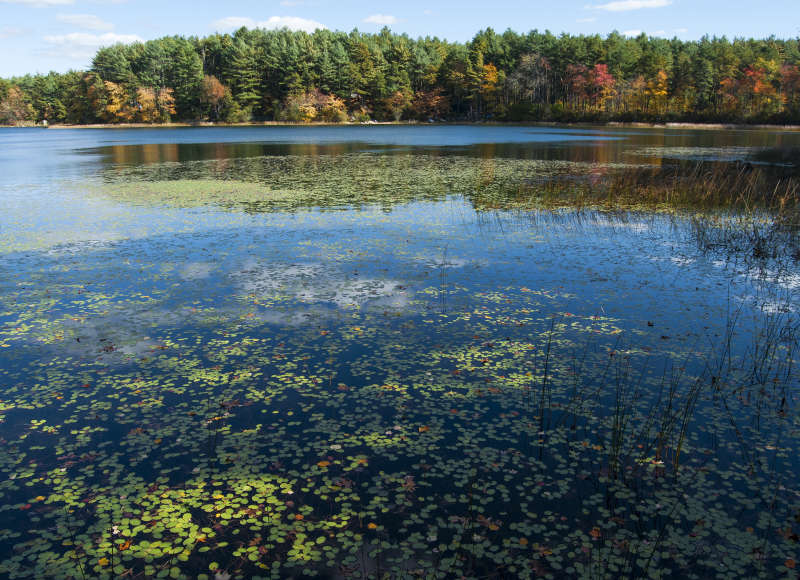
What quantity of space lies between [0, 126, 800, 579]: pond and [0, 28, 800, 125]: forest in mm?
86095

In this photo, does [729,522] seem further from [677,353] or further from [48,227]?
[48,227]

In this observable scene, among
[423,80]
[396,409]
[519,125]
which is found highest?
[423,80]

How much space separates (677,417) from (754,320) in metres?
3.51

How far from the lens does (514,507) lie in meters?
4.25

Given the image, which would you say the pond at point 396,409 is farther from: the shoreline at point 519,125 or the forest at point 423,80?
the forest at point 423,80

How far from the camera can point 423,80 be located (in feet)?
376

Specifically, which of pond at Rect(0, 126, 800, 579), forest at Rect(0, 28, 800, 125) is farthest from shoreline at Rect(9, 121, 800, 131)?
pond at Rect(0, 126, 800, 579)

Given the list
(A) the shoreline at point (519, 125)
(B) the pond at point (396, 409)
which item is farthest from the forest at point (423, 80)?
(B) the pond at point (396, 409)

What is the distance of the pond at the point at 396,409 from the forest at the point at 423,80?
86095 millimetres

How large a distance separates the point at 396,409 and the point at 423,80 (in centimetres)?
11679

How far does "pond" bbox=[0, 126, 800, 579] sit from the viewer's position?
3.89 metres

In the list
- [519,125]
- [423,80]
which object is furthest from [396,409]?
[423,80]

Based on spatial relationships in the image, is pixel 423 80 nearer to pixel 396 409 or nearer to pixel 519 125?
pixel 519 125

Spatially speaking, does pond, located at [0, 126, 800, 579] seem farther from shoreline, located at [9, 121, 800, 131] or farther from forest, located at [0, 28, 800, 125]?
forest, located at [0, 28, 800, 125]
